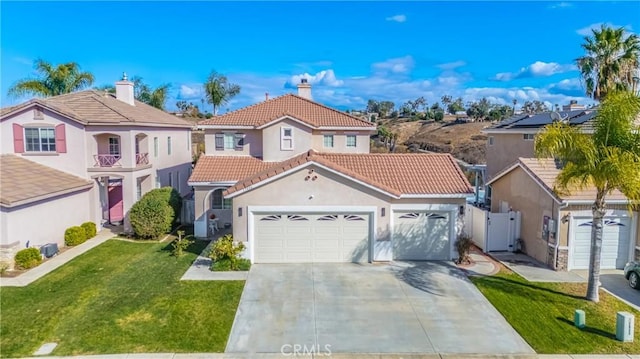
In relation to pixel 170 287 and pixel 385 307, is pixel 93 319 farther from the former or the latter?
pixel 385 307

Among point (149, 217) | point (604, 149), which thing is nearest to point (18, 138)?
point (149, 217)

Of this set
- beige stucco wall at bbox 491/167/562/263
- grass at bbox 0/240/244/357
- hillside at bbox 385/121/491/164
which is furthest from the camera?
hillside at bbox 385/121/491/164

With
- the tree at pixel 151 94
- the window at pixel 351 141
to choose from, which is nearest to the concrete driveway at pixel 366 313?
the window at pixel 351 141

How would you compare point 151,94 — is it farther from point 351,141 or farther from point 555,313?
point 555,313

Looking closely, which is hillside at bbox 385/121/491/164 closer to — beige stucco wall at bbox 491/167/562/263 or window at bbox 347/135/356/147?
window at bbox 347/135/356/147

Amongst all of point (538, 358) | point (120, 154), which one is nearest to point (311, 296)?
point (538, 358)

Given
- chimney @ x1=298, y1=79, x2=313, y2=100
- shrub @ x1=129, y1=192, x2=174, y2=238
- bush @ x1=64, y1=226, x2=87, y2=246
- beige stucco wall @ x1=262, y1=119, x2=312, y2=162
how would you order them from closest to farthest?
bush @ x1=64, y1=226, x2=87, y2=246, shrub @ x1=129, y1=192, x2=174, y2=238, beige stucco wall @ x1=262, y1=119, x2=312, y2=162, chimney @ x1=298, y1=79, x2=313, y2=100

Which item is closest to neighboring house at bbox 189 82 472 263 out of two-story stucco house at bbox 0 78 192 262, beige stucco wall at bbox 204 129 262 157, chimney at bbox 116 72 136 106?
beige stucco wall at bbox 204 129 262 157
